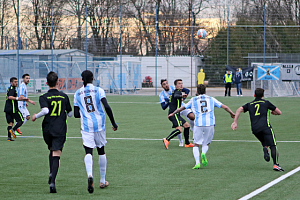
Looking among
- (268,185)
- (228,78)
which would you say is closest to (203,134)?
(268,185)

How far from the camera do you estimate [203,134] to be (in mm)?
7820

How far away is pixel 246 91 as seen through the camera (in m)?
32.2

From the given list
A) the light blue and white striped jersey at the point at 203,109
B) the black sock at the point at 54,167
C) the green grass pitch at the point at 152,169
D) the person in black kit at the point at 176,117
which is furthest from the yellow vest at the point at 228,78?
the black sock at the point at 54,167

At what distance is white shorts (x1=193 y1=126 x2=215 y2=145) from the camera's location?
25.4 feet

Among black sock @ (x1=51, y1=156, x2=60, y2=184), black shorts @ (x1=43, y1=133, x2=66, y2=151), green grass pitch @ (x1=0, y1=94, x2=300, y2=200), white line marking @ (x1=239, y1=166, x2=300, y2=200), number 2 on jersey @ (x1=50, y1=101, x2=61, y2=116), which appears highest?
number 2 on jersey @ (x1=50, y1=101, x2=61, y2=116)

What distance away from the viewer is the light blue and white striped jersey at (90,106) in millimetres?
6195

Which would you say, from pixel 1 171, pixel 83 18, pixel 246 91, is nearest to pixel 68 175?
pixel 1 171

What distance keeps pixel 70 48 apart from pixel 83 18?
3.35 metres

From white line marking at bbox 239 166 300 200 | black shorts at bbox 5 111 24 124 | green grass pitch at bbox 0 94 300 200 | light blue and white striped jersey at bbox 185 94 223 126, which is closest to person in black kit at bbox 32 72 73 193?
green grass pitch at bbox 0 94 300 200

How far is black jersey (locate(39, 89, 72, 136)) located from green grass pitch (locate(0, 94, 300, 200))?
2.87 ft

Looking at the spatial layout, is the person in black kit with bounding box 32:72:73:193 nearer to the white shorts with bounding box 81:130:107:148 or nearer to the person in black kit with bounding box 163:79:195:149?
the white shorts with bounding box 81:130:107:148

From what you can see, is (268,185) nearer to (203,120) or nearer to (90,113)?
(203,120)

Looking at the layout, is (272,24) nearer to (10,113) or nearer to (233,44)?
(233,44)

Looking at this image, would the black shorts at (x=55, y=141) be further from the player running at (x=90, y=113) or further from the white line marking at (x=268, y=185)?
the white line marking at (x=268, y=185)
